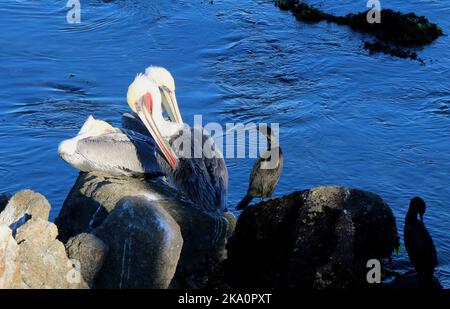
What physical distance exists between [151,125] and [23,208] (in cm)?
254

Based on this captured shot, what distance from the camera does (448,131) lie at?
1159 centimetres

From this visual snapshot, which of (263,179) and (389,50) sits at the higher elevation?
(389,50)

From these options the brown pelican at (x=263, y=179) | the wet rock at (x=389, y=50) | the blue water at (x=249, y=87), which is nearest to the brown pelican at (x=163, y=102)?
the blue water at (x=249, y=87)

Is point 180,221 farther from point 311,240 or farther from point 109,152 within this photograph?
point 109,152

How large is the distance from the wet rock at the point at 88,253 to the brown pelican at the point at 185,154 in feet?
6.30

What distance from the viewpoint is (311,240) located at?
7.84 m

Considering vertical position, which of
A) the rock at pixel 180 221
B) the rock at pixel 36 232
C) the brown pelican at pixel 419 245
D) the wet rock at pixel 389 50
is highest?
the rock at pixel 36 232

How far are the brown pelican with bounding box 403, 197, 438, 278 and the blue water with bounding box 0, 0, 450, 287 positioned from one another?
0.63 metres

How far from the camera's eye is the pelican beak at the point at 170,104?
35.6 ft

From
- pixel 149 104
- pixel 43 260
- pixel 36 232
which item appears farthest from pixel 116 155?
pixel 43 260

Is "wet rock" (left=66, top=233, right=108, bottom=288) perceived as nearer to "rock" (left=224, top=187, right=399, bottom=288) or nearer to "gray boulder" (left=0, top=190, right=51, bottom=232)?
"gray boulder" (left=0, top=190, right=51, bottom=232)

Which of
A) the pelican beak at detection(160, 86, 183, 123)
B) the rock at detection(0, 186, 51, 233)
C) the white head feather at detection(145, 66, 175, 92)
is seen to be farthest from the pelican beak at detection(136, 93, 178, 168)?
the rock at detection(0, 186, 51, 233)

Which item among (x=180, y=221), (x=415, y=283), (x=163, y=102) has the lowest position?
(x=180, y=221)

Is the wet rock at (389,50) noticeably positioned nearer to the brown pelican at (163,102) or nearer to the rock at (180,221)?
the brown pelican at (163,102)
